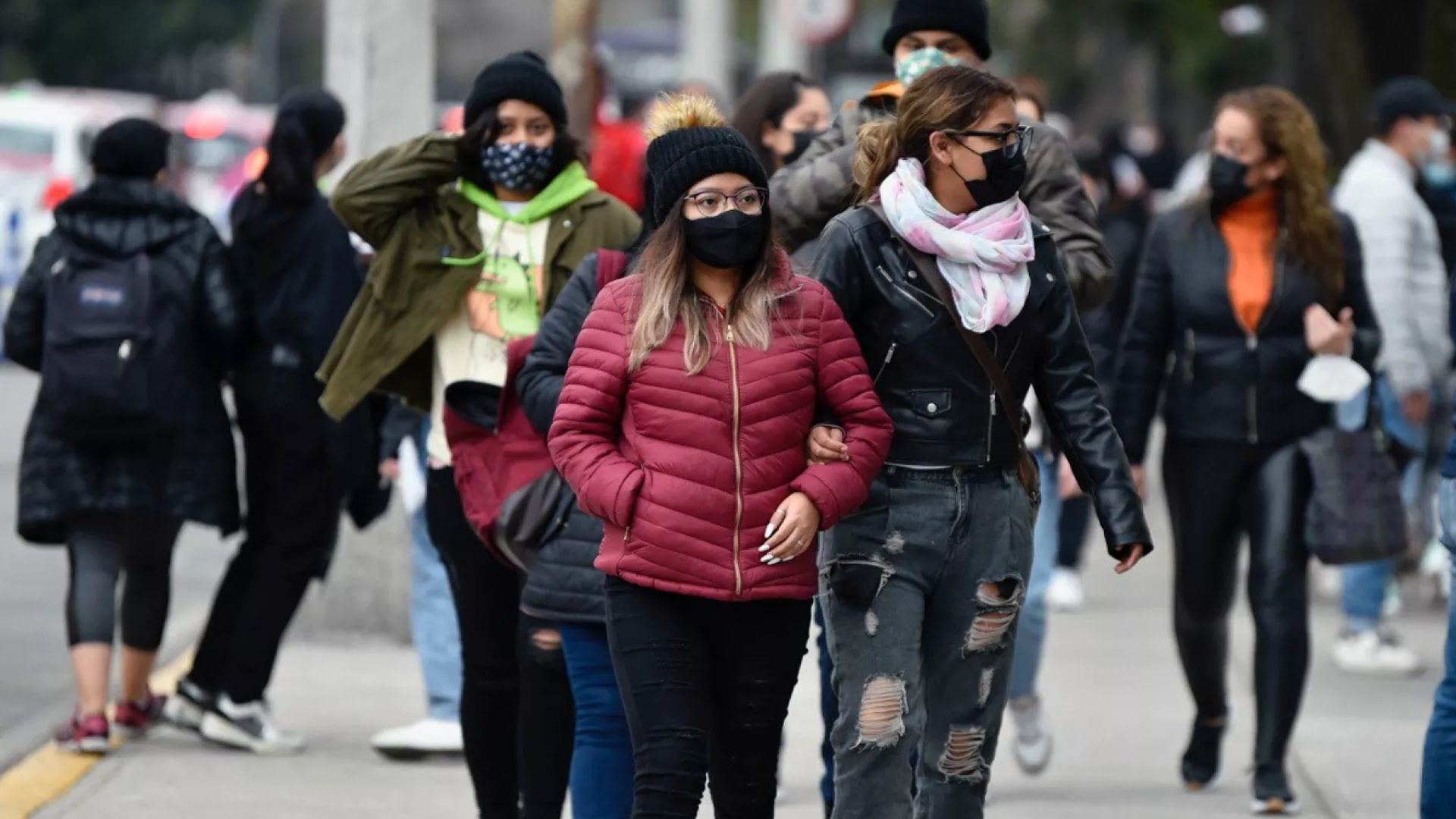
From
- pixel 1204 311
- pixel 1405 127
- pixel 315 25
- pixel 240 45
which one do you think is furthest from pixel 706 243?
pixel 315 25

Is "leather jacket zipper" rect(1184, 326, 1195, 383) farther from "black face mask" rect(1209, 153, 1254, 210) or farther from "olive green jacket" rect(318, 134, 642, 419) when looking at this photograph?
"olive green jacket" rect(318, 134, 642, 419)

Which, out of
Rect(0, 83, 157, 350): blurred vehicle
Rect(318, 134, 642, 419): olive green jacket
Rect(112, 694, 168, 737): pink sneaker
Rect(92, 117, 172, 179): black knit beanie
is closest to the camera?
Rect(318, 134, 642, 419): olive green jacket

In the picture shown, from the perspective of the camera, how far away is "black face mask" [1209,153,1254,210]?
732 centimetres

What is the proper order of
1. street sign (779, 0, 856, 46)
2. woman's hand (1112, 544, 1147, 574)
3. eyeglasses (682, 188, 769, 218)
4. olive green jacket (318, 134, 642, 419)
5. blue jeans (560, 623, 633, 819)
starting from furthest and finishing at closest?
street sign (779, 0, 856, 46) → olive green jacket (318, 134, 642, 419) → blue jeans (560, 623, 633, 819) → woman's hand (1112, 544, 1147, 574) → eyeglasses (682, 188, 769, 218)

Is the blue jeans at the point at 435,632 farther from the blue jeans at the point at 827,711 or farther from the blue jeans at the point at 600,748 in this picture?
the blue jeans at the point at 600,748

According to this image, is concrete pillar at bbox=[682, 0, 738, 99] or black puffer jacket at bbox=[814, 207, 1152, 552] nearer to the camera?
black puffer jacket at bbox=[814, 207, 1152, 552]

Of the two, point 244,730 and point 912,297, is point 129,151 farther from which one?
point 912,297

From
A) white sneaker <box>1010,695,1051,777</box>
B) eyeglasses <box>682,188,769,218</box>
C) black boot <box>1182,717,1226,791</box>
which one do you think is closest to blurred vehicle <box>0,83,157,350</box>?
white sneaker <box>1010,695,1051,777</box>

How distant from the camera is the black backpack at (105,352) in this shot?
760 cm

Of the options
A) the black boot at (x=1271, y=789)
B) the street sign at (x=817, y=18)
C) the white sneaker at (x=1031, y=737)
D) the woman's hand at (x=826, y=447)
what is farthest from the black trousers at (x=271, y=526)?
the street sign at (x=817, y=18)

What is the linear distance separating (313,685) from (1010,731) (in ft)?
7.70

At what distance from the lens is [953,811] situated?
548 cm

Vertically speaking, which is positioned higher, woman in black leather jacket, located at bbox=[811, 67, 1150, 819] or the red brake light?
the red brake light

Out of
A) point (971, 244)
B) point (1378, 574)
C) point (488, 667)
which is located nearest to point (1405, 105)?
point (1378, 574)
